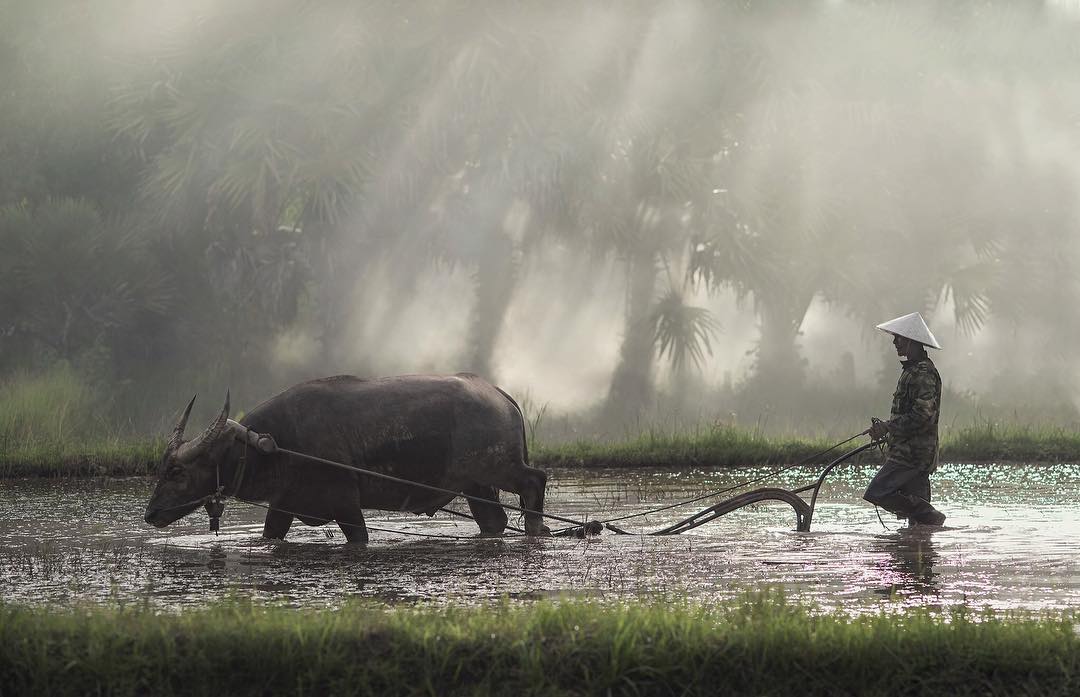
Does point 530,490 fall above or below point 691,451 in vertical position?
below

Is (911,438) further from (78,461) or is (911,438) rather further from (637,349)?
(637,349)

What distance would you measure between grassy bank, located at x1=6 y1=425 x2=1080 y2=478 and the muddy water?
2.14m

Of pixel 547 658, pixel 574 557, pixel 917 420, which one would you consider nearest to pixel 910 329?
pixel 917 420

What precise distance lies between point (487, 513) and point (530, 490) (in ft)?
1.18

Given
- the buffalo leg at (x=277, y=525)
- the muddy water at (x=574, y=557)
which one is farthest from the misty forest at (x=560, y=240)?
the buffalo leg at (x=277, y=525)

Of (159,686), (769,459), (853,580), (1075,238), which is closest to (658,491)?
(769,459)

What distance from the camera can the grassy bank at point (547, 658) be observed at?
5.51 m

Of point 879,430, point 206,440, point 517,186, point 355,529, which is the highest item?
point 517,186

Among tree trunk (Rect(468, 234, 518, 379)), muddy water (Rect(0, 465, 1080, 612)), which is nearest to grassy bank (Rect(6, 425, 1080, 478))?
muddy water (Rect(0, 465, 1080, 612))

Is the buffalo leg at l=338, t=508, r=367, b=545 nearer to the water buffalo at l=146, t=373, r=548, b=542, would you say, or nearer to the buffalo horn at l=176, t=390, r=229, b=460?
the water buffalo at l=146, t=373, r=548, b=542

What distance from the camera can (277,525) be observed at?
984cm

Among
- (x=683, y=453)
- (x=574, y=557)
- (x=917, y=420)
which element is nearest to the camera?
(x=574, y=557)

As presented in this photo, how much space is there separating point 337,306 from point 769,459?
1497 centimetres

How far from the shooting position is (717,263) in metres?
27.3
